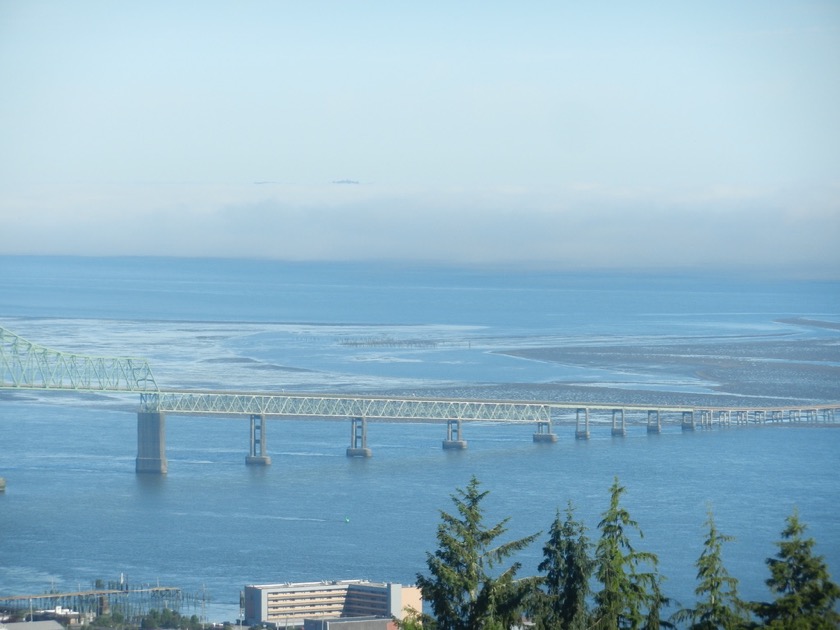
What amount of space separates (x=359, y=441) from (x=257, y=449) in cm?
312

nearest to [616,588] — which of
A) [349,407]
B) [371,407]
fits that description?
[349,407]

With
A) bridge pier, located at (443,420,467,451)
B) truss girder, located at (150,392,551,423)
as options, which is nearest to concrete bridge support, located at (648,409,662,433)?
truss girder, located at (150,392,551,423)

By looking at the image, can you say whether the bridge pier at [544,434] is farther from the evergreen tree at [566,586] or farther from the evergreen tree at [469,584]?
the evergreen tree at [469,584]

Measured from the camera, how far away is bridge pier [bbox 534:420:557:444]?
5012 centimetres

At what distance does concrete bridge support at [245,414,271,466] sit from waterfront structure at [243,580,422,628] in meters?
17.0

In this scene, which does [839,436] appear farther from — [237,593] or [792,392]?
[237,593]

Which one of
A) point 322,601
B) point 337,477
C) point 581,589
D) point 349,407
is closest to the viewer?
point 581,589

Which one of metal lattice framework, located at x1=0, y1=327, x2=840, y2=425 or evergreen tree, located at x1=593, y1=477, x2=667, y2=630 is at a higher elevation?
metal lattice framework, located at x1=0, y1=327, x2=840, y2=425

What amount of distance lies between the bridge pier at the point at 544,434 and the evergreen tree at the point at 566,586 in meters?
37.7

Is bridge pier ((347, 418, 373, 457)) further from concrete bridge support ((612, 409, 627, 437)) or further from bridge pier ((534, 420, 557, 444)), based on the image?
concrete bridge support ((612, 409, 627, 437))

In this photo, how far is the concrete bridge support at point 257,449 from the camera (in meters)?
44.8

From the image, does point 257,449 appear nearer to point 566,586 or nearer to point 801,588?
point 566,586

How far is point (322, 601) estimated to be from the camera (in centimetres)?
2734

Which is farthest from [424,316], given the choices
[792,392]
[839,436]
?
[839,436]
